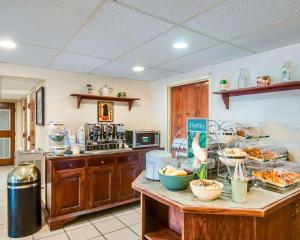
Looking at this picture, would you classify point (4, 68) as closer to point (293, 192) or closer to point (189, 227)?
point (189, 227)

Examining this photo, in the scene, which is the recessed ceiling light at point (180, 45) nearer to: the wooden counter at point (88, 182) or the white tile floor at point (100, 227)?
the wooden counter at point (88, 182)

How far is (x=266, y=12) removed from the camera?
1.70m

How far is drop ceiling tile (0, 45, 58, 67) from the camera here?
102 inches

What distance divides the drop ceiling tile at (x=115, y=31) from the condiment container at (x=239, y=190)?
1401 mm

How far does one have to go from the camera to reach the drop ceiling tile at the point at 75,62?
2848 mm

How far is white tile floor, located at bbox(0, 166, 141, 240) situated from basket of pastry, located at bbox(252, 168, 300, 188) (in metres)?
1.67

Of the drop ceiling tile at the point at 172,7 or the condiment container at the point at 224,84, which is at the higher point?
the drop ceiling tile at the point at 172,7

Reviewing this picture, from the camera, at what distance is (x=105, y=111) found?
4.00 metres

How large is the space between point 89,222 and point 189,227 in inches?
83.5

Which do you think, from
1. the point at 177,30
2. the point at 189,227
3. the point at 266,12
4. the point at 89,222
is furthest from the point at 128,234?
the point at 266,12

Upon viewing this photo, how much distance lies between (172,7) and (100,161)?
2367mm

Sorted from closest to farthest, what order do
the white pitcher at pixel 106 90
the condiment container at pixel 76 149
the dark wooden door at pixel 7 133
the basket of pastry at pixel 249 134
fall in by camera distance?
the basket of pastry at pixel 249 134 → the condiment container at pixel 76 149 → the white pitcher at pixel 106 90 → the dark wooden door at pixel 7 133

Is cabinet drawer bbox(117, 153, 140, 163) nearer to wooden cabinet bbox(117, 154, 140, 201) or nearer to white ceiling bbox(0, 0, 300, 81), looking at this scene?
wooden cabinet bbox(117, 154, 140, 201)

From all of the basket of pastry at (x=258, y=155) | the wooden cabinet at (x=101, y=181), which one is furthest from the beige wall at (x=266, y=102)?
the wooden cabinet at (x=101, y=181)
